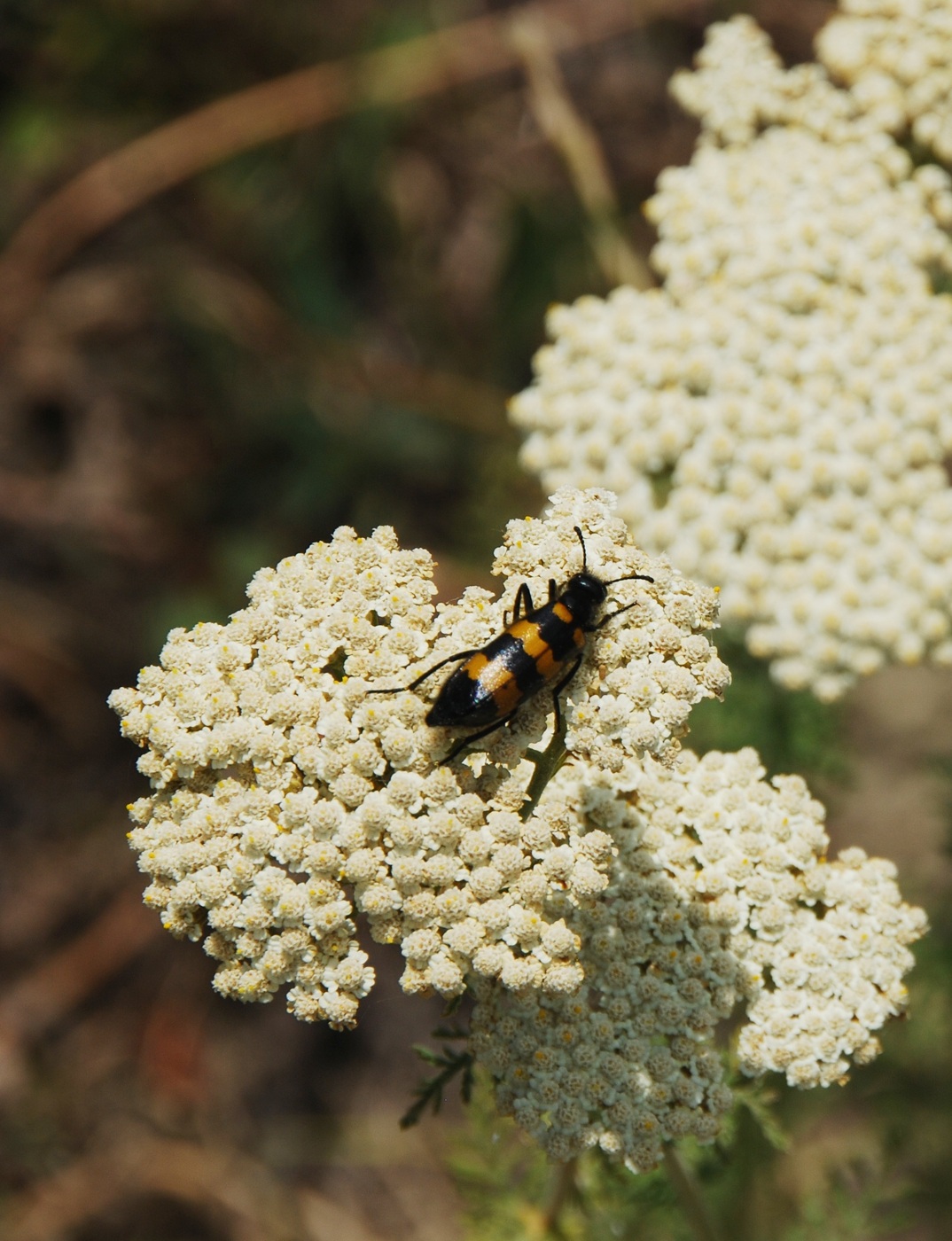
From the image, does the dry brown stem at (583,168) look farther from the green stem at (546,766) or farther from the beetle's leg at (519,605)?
the green stem at (546,766)

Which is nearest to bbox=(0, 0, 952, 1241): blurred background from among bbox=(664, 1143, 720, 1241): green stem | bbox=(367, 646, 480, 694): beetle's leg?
bbox=(664, 1143, 720, 1241): green stem

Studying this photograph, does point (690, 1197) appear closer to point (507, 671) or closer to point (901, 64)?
point (507, 671)

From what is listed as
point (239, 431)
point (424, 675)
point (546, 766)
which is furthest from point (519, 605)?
point (239, 431)

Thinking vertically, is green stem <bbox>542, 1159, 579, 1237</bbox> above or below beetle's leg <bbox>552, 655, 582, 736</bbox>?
below

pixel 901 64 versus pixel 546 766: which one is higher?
pixel 901 64

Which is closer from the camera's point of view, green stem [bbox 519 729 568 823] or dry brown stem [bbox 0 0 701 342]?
green stem [bbox 519 729 568 823]

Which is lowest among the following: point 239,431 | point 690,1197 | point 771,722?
point 690,1197

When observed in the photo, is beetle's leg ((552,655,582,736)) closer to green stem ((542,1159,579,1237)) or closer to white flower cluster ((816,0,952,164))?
green stem ((542,1159,579,1237))
